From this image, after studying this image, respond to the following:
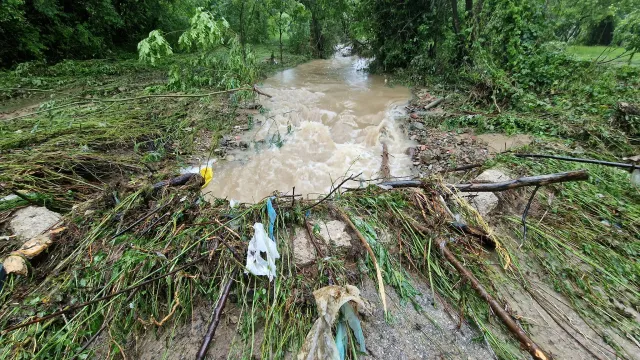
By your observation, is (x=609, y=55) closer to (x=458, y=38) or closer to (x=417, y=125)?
(x=458, y=38)

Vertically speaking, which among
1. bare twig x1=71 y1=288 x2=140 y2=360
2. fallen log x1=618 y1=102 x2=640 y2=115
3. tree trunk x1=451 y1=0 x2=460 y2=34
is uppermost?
tree trunk x1=451 y1=0 x2=460 y2=34

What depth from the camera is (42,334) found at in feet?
4.50

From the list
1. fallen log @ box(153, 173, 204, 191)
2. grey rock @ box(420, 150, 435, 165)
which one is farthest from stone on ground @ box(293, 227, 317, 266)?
grey rock @ box(420, 150, 435, 165)

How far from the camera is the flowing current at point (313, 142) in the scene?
3.71 m

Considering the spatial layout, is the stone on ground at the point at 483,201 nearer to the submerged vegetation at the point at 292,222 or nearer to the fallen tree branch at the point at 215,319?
the submerged vegetation at the point at 292,222

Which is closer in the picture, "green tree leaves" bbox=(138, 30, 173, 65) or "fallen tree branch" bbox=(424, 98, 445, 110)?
"green tree leaves" bbox=(138, 30, 173, 65)

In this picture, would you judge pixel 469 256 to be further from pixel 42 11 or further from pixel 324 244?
pixel 42 11

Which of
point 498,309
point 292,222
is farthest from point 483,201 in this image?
point 292,222

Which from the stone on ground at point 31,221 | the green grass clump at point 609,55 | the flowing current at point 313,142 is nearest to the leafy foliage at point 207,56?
the flowing current at point 313,142

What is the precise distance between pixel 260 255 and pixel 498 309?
1.41m

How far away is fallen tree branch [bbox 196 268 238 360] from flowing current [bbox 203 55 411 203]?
119 centimetres

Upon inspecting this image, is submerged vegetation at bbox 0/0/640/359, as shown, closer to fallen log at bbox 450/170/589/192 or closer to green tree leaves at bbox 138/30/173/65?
green tree leaves at bbox 138/30/173/65

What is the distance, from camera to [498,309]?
1.51 metres

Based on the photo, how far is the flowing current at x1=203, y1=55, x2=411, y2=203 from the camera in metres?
3.71
